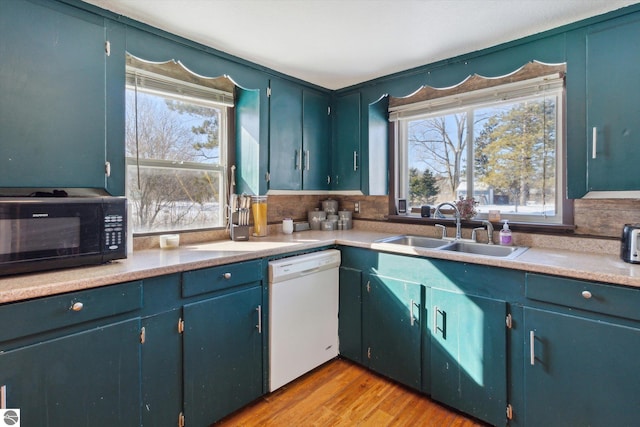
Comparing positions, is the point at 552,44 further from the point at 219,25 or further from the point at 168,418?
the point at 168,418

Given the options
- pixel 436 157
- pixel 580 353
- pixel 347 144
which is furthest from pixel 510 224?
pixel 347 144

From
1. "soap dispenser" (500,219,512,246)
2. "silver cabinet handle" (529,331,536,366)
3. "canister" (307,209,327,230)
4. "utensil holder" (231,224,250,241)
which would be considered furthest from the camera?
"canister" (307,209,327,230)

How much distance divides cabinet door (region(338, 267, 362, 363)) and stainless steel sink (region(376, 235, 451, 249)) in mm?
364

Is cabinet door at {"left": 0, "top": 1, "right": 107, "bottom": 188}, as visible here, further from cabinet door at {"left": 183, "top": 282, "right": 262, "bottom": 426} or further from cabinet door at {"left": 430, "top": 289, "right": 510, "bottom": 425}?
cabinet door at {"left": 430, "top": 289, "right": 510, "bottom": 425}

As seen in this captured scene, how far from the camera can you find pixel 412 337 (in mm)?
2137

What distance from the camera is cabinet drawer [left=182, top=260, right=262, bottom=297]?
171 centimetres

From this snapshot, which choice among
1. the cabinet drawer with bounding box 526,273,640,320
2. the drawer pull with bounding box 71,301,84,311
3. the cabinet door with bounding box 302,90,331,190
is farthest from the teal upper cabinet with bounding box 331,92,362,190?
the drawer pull with bounding box 71,301,84,311

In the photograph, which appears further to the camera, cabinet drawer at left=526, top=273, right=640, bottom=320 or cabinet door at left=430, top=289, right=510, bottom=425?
cabinet door at left=430, top=289, right=510, bottom=425

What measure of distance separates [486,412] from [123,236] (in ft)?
7.05

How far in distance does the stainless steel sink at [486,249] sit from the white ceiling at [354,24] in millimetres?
1319

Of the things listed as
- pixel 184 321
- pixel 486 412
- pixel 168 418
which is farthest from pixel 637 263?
pixel 168 418

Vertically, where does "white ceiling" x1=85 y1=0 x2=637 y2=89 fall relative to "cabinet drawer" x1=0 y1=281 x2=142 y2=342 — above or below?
above

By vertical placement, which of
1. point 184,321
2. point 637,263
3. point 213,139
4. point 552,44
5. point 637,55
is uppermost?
point 552,44

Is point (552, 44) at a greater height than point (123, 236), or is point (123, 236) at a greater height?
point (552, 44)
